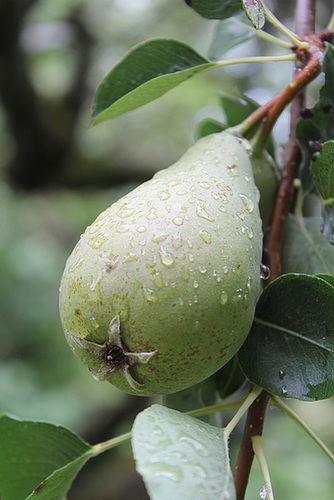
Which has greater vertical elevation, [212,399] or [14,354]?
[212,399]

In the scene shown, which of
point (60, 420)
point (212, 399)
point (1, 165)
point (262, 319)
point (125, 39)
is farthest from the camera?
point (125, 39)

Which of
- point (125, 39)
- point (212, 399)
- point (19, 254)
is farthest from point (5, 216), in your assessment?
point (212, 399)

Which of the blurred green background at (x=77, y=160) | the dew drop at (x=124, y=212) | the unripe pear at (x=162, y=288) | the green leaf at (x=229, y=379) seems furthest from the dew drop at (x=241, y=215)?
the blurred green background at (x=77, y=160)

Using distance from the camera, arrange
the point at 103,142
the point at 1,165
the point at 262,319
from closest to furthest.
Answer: the point at 262,319 < the point at 1,165 < the point at 103,142

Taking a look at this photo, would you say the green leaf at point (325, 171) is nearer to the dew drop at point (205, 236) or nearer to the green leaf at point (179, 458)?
the dew drop at point (205, 236)

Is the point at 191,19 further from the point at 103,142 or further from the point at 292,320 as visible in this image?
the point at 292,320

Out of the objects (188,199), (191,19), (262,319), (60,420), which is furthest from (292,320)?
(191,19)

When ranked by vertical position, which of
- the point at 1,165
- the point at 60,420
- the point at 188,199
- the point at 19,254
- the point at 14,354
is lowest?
the point at 14,354

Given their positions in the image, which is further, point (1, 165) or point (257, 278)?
point (1, 165)
